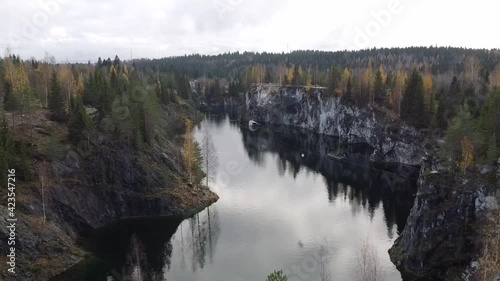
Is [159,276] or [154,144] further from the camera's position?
[154,144]

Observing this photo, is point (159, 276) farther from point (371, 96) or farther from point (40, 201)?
point (371, 96)

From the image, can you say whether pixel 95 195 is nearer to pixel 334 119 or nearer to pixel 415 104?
pixel 415 104

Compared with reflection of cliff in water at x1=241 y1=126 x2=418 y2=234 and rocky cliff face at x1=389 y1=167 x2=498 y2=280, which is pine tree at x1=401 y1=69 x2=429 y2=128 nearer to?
reflection of cliff in water at x1=241 y1=126 x2=418 y2=234

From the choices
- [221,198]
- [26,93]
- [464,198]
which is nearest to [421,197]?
[464,198]

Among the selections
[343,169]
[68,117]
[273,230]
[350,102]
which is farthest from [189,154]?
[350,102]

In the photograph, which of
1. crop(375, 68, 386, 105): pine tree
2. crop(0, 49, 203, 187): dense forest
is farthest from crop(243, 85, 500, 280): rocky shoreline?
crop(375, 68, 386, 105): pine tree

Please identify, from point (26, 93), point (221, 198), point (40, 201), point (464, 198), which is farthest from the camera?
point (221, 198)
